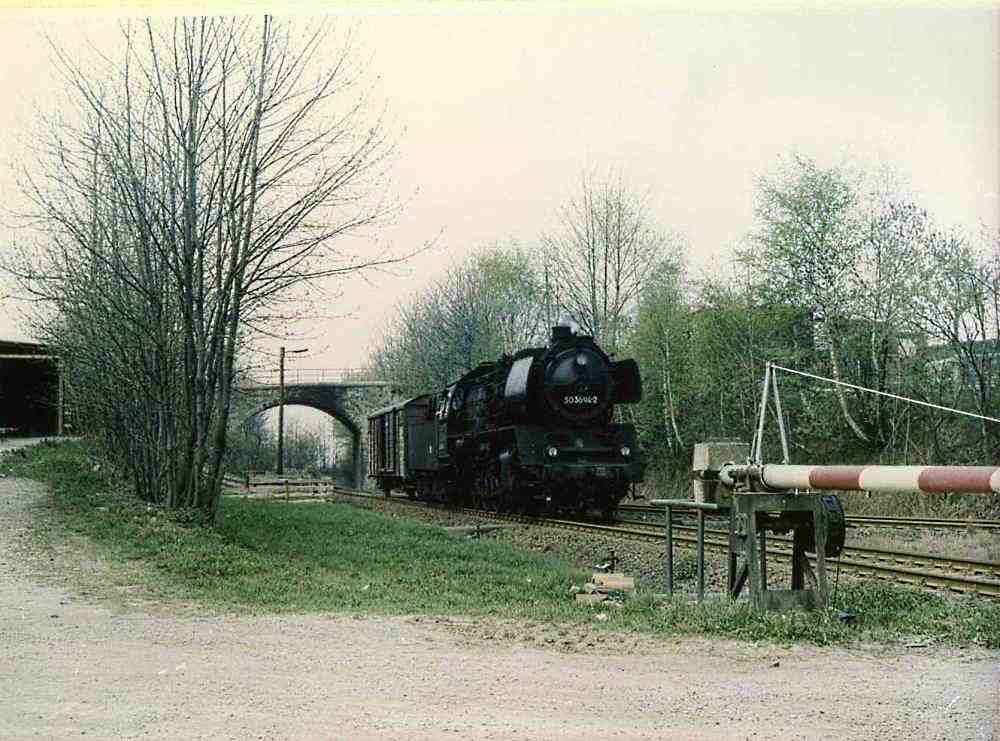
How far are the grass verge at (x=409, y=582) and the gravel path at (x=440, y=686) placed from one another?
58cm

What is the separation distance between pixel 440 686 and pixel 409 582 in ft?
16.6

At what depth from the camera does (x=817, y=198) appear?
816 inches

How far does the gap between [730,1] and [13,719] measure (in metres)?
6.65

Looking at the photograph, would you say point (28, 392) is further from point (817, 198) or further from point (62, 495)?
point (817, 198)

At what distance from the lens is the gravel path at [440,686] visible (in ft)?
17.9

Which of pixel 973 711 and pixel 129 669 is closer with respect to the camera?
pixel 973 711

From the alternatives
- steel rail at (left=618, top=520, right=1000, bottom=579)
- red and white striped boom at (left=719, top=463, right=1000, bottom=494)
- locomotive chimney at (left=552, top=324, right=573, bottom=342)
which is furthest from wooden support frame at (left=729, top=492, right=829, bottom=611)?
locomotive chimney at (left=552, top=324, right=573, bottom=342)

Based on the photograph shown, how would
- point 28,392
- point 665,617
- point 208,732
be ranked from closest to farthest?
point 208,732
point 665,617
point 28,392

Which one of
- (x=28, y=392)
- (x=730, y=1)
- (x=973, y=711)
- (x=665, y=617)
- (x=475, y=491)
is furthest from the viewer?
(x=28, y=392)

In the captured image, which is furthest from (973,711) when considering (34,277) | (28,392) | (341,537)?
(28,392)

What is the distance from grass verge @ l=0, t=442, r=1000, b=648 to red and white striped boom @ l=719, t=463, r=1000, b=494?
1.08m

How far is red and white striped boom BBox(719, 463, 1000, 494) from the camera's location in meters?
6.24

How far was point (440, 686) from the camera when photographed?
20.2 feet

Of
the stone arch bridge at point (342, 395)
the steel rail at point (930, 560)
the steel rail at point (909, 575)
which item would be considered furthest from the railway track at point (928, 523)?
the stone arch bridge at point (342, 395)
